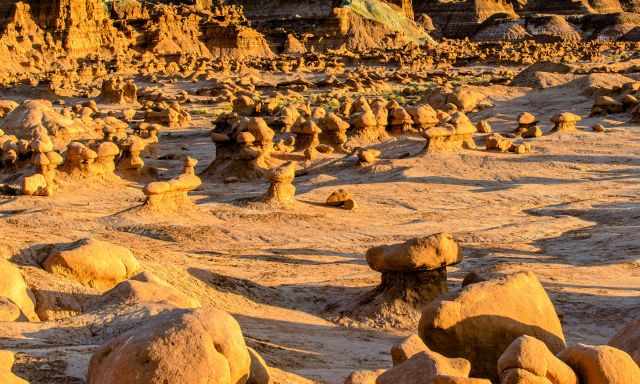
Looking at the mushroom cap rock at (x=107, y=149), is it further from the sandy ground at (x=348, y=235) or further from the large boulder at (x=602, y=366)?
the large boulder at (x=602, y=366)

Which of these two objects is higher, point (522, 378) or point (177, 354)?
point (177, 354)

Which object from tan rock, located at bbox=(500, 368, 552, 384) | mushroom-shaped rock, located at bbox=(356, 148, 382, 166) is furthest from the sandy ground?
tan rock, located at bbox=(500, 368, 552, 384)

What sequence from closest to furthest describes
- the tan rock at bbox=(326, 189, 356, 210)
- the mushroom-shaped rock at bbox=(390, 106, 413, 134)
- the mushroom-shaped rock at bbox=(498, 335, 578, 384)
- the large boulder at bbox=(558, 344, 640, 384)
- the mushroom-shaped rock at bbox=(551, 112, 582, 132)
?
1. the mushroom-shaped rock at bbox=(498, 335, 578, 384)
2. the large boulder at bbox=(558, 344, 640, 384)
3. the tan rock at bbox=(326, 189, 356, 210)
4. the mushroom-shaped rock at bbox=(390, 106, 413, 134)
5. the mushroom-shaped rock at bbox=(551, 112, 582, 132)

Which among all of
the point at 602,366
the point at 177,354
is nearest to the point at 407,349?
the point at 602,366

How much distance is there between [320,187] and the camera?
728 inches

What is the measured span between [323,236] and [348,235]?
419 mm

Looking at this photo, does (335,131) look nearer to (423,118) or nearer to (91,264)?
(423,118)

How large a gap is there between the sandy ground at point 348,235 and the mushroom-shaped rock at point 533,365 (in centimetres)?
149

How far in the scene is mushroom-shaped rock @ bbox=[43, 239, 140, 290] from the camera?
347 inches

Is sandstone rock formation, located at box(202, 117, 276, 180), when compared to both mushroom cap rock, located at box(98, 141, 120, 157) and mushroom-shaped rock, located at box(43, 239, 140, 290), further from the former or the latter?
mushroom-shaped rock, located at box(43, 239, 140, 290)

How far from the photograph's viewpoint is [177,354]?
507 cm

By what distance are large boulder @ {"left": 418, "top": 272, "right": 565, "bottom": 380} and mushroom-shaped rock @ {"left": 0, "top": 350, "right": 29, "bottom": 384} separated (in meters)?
3.17

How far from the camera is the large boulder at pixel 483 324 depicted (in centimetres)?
723

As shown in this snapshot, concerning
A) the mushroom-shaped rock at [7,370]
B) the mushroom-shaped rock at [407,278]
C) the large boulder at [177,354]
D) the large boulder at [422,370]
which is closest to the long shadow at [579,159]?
the mushroom-shaped rock at [407,278]
